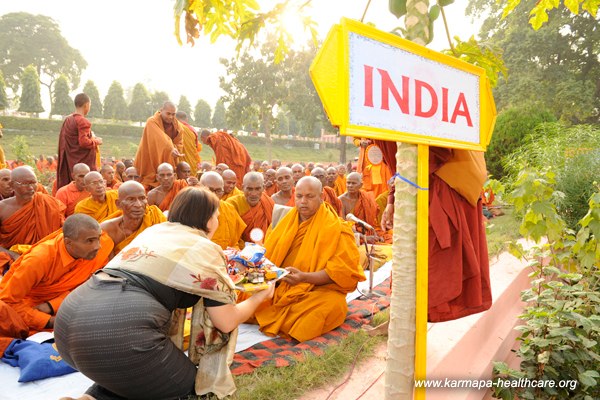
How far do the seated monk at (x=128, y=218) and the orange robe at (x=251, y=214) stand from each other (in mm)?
1392

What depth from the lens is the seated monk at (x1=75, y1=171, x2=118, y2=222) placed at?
220 inches

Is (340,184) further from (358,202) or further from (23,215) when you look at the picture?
(23,215)

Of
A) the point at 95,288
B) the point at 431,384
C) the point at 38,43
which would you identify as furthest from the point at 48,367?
the point at 38,43

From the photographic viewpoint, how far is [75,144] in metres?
7.55

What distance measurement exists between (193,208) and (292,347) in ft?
5.46

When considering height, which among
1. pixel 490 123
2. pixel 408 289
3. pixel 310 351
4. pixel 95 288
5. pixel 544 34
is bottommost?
pixel 310 351

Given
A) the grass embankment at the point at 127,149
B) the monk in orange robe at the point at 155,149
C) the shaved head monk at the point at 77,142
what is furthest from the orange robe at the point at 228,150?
the grass embankment at the point at 127,149

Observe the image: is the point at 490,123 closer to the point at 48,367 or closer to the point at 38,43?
the point at 48,367

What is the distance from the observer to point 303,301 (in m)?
3.98

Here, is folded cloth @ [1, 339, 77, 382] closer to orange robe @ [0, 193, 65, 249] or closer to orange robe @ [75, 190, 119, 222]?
orange robe @ [0, 193, 65, 249]

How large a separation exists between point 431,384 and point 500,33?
64.1 ft

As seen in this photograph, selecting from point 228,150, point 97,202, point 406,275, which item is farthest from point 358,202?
point 406,275

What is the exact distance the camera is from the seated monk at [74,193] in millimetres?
6320

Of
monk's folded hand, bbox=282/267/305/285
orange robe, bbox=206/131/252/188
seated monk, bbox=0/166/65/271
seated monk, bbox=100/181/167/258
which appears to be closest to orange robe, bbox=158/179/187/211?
seated monk, bbox=0/166/65/271
